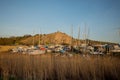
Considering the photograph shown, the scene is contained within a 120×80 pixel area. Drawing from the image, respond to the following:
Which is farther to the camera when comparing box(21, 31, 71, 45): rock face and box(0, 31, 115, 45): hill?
box(21, 31, 71, 45): rock face

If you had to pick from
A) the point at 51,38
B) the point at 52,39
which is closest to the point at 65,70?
the point at 52,39

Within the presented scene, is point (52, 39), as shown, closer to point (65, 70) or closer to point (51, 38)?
point (51, 38)

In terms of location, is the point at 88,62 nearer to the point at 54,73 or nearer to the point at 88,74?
the point at 88,74

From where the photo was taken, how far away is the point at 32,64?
5.90 metres

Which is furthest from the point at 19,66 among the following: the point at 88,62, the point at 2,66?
the point at 88,62

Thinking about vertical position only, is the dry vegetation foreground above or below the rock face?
below

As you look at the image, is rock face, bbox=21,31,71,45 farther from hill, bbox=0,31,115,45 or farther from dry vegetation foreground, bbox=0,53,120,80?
dry vegetation foreground, bbox=0,53,120,80

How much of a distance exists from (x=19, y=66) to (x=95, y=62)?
2599mm

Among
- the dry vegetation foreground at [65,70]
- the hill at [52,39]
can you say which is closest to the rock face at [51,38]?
the hill at [52,39]

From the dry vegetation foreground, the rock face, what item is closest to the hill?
the rock face

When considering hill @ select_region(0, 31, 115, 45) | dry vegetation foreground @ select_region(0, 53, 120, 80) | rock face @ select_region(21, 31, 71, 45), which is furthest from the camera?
rock face @ select_region(21, 31, 71, 45)

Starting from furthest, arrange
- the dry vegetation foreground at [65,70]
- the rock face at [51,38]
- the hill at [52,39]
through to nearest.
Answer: the rock face at [51,38], the hill at [52,39], the dry vegetation foreground at [65,70]

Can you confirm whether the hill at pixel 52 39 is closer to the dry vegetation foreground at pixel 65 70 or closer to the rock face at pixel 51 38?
the rock face at pixel 51 38

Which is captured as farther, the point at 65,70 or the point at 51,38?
the point at 51,38
